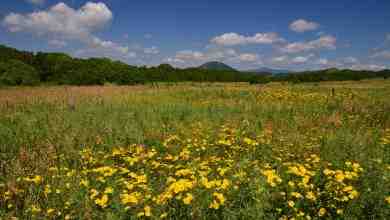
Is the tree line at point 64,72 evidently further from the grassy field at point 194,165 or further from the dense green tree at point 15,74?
the grassy field at point 194,165

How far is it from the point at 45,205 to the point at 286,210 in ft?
10.3

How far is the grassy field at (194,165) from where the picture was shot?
126 inches

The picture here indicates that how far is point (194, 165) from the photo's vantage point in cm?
429

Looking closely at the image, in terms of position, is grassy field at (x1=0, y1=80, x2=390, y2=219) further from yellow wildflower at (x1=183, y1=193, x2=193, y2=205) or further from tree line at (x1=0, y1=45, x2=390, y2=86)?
tree line at (x1=0, y1=45, x2=390, y2=86)

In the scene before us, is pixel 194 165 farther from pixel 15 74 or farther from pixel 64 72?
pixel 64 72

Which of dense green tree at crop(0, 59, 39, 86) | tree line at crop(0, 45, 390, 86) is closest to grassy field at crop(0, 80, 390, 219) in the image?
dense green tree at crop(0, 59, 39, 86)

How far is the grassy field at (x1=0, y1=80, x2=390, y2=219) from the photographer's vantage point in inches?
126

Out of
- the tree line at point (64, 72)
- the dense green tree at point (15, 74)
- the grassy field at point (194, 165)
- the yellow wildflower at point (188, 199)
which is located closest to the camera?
the yellow wildflower at point (188, 199)

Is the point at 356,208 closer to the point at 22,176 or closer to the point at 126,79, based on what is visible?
the point at 22,176

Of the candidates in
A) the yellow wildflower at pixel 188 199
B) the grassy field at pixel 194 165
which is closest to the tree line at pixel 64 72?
the grassy field at pixel 194 165

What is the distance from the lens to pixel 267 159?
4.73 metres

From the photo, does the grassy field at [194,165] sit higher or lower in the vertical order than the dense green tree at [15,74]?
lower

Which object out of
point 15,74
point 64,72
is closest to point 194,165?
point 15,74

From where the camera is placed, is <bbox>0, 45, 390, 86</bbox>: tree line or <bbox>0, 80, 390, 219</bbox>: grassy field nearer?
<bbox>0, 80, 390, 219</bbox>: grassy field
